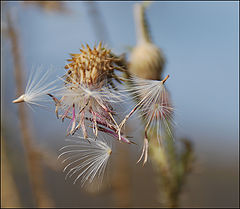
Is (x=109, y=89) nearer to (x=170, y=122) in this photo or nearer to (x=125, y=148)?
(x=170, y=122)

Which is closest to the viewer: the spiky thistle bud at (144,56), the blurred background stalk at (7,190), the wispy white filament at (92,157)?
the wispy white filament at (92,157)

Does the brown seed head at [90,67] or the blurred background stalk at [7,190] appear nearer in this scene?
the brown seed head at [90,67]

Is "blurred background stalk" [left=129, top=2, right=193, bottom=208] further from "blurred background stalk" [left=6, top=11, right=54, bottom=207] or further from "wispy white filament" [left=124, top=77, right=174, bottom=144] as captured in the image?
"blurred background stalk" [left=6, top=11, right=54, bottom=207]

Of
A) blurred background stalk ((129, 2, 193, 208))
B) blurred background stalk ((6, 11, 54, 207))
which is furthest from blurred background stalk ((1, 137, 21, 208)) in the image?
blurred background stalk ((129, 2, 193, 208))

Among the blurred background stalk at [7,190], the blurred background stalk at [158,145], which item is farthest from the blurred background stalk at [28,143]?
the blurred background stalk at [158,145]

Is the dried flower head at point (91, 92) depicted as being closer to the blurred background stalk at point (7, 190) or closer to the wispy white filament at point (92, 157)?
the wispy white filament at point (92, 157)

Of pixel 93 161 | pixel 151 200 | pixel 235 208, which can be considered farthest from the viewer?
pixel 151 200

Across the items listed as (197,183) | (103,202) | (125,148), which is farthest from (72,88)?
(103,202)

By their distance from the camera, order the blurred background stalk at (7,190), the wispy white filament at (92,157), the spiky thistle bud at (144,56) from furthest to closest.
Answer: the blurred background stalk at (7,190), the spiky thistle bud at (144,56), the wispy white filament at (92,157)
